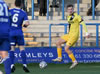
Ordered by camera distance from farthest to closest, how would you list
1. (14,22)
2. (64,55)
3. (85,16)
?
(85,16), (64,55), (14,22)

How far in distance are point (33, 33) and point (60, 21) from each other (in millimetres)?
1253

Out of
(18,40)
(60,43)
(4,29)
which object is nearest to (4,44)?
(4,29)

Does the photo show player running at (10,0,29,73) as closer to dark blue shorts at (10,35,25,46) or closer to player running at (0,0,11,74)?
dark blue shorts at (10,35,25,46)

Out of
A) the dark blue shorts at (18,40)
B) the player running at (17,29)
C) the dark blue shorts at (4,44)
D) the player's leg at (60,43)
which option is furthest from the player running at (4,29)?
the player's leg at (60,43)

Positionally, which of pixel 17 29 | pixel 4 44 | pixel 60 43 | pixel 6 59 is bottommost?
pixel 60 43

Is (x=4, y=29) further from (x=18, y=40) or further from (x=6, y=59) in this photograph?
(x=18, y=40)

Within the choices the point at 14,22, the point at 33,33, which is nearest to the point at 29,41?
the point at 33,33

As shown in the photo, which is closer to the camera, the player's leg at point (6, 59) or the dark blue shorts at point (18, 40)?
the player's leg at point (6, 59)

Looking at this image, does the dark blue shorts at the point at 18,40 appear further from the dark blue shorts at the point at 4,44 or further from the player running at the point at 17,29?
the dark blue shorts at the point at 4,44

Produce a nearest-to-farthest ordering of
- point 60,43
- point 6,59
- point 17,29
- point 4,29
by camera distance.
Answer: point 4,29 < point 6,59 < point 17,29 < point 60,43

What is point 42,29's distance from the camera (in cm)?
1590

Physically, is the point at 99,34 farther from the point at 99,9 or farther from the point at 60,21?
the point at 99,9

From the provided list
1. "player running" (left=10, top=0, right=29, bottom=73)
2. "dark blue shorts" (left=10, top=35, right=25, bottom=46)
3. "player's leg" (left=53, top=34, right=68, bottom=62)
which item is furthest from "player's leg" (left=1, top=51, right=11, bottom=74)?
"player's leg" (left=53, top=34, right=68, bottom=62)

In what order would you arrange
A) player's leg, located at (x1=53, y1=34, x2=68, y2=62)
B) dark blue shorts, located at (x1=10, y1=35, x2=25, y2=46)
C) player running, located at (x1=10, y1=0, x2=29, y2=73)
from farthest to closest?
player's leg, located at (x1=53, y1=34, x2=68, y2=62) < dark blue shorts, located at (x1=10, y1=35, x2=25, y2=46) < player running, located at (x1=10, y1=0, x2=29, y2=73)
